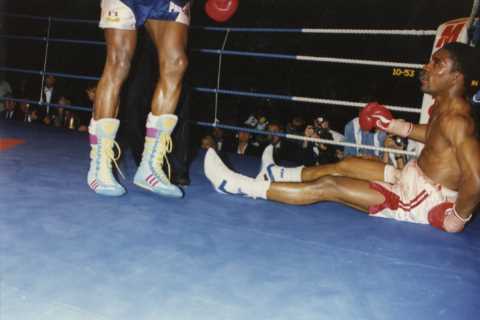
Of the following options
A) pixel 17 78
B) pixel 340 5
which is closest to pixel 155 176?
pixel 17 78

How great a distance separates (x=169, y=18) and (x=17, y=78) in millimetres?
7454

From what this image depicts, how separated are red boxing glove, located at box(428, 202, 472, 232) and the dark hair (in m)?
0.44

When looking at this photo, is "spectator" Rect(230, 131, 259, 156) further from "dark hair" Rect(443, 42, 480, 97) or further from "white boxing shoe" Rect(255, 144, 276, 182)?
"dark hair" Rect(443, 42, 480, 97)

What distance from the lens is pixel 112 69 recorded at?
1608 millimetres

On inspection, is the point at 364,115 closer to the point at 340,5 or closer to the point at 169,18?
the point at 169,18

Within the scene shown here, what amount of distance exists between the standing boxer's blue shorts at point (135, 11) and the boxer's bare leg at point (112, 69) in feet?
0.10

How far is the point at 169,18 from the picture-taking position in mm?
1609

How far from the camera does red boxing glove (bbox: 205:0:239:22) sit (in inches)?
83.0

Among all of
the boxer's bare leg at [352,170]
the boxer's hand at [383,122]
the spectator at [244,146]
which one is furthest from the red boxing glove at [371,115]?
the spectator at [244,146]

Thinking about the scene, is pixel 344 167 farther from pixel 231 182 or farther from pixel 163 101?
pixel 163 101

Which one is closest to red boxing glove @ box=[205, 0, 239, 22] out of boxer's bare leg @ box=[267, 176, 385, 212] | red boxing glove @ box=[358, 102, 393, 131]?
red boxing glove @ box=[358, 102, 393, 131]

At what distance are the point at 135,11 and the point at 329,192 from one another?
3.30ft

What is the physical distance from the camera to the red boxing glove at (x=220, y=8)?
6.91 feet

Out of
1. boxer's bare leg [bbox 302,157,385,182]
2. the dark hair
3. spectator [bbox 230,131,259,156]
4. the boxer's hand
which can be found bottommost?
spectator [bbox 230,131,259,156]
